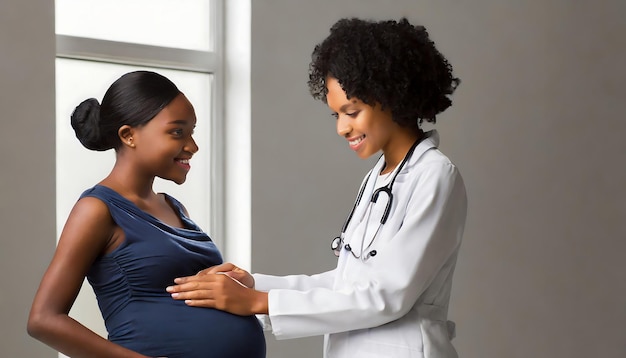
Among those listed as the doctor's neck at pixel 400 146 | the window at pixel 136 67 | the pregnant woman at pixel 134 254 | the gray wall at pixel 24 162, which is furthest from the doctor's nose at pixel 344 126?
the window at pixel 136 67

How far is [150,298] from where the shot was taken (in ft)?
5.80

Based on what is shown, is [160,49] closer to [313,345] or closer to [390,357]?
[313,345]

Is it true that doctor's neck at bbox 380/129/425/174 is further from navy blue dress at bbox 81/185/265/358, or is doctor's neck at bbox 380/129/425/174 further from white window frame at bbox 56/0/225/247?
white window frame at bbox 56/0/225/247

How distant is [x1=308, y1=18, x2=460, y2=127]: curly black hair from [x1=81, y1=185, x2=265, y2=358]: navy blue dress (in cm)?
54

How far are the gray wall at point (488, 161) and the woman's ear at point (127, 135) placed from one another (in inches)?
33.8

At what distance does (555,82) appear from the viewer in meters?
4.00

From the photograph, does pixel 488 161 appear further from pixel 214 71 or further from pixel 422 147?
pixel 422 147

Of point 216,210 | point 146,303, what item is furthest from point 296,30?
point 146,303

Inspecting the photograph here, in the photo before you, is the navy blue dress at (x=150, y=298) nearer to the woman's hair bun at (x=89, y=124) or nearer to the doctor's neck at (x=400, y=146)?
the woman's hair bun at (x=89, y=124)

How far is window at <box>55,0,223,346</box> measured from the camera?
2.85 meters

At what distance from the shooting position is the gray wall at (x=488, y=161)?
8.45 feet

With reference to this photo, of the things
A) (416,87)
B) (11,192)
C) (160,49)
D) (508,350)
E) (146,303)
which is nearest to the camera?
(146,303)

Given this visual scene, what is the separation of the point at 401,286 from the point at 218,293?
0.40 m

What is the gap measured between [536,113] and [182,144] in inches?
99.3
